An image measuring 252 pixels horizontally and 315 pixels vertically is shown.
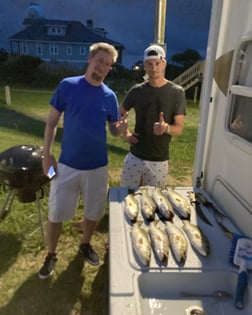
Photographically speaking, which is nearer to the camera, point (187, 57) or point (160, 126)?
point (160, 126)

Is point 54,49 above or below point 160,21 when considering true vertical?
below

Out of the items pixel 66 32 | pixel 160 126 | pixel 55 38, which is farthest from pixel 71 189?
pixel 66 32

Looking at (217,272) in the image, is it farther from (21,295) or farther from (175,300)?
(21,295)

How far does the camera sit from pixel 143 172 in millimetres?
3252

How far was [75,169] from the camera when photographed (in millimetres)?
2809

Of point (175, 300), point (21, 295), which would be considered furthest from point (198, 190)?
point (21, 295)

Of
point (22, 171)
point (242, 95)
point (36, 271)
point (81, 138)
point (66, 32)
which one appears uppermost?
point (242, 95)

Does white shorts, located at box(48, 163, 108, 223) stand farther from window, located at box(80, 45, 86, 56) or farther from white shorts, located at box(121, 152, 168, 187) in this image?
window, located at box(80, 45, 86, 56)

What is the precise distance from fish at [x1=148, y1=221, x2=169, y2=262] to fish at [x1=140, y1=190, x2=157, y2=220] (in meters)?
0.14

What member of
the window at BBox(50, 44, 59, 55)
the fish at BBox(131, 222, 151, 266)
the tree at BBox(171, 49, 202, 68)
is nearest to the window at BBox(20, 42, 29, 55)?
the window at BBox(50, 44, 59, 55)

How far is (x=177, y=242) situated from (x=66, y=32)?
3683 centimetres

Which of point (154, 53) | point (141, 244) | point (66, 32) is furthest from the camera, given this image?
point (66, 32)

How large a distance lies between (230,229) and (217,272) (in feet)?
1.63

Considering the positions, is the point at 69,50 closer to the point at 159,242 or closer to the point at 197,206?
the point at 197,206
